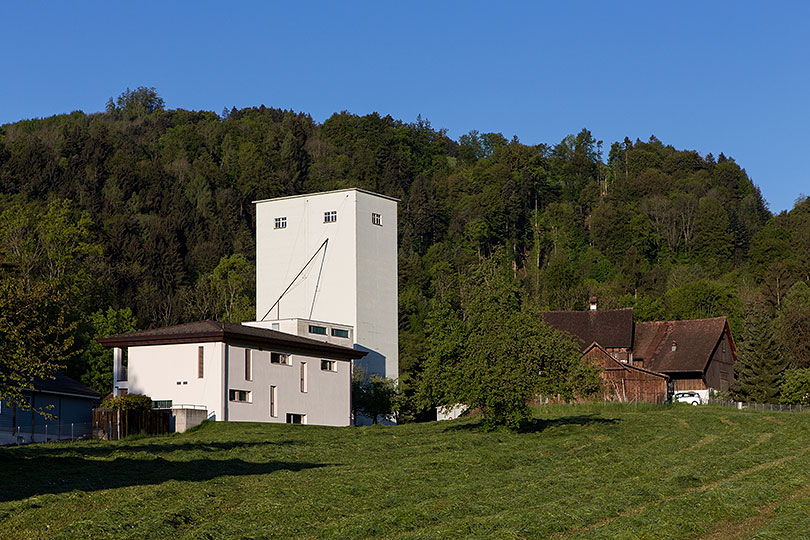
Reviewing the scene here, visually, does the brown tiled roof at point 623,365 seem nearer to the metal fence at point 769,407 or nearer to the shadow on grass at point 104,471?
the metal fence at point 769,407

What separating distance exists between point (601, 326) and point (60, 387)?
47685mm

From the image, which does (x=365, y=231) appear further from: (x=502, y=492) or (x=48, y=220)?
(x=502, y=492)

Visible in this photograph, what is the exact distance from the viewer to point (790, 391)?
8112 centimetres

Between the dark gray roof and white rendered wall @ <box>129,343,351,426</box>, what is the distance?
3414 millimetres

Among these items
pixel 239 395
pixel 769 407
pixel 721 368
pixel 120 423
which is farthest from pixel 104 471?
pixel 721 368

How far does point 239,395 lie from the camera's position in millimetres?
59250

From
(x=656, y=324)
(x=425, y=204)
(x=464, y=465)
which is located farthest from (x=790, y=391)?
(x=425, y=204)

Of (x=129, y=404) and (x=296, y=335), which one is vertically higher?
(x=296, y=335)

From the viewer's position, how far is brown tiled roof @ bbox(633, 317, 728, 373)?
8831cm

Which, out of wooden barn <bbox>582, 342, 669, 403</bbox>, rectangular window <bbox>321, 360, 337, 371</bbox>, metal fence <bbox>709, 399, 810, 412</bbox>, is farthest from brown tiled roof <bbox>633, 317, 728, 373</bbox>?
rectangular window <bbox>321, 360, 337, 371</bbox>

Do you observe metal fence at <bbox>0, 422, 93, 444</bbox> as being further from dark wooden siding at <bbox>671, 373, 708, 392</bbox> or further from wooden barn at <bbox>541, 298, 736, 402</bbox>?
dark wooden siding at <bbox>671, 373, 708, 392</bbox>

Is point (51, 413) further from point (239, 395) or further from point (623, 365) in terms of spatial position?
point (623, 365)

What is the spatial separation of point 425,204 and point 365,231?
9651 cm

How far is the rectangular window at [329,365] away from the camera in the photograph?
66.2m
